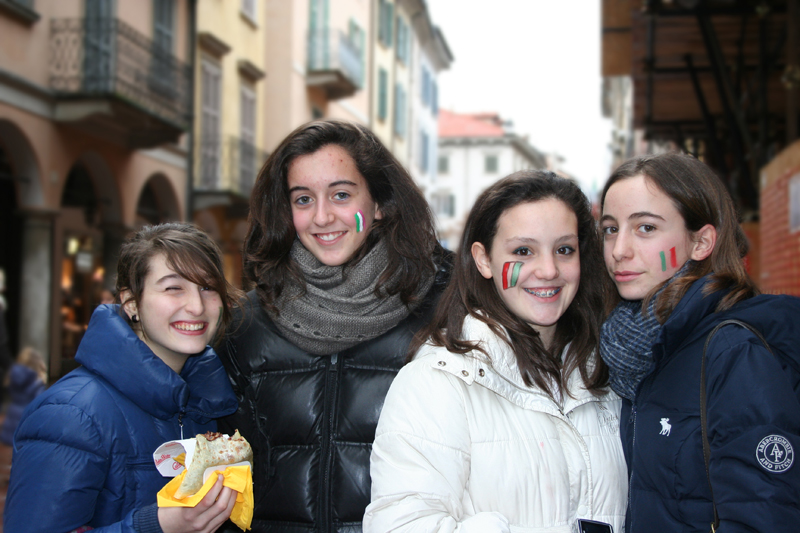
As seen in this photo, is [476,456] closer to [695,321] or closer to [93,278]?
[695,321]

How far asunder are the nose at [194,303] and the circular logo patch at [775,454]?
1.69m

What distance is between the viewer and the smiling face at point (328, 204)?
9.20 feet

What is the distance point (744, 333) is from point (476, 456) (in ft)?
2.51

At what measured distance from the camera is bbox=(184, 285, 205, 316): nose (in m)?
2.56

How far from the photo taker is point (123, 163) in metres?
13.0

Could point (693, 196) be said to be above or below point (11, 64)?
below

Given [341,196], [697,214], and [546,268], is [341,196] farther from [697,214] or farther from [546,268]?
[697,214]

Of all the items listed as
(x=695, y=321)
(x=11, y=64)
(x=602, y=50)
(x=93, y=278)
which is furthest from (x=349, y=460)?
(x=93, y=278)

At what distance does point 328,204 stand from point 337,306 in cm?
38

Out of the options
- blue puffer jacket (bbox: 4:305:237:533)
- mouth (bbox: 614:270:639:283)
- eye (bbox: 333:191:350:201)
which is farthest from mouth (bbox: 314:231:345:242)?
→ mouth (bbox: 614:270:639:283)

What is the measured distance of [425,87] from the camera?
1350 inches

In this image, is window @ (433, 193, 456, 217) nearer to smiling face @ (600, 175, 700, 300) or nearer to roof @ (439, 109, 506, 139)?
roof @ (439, 109, 506, 139)

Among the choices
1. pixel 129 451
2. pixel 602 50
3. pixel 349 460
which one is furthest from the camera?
pixel 602 50

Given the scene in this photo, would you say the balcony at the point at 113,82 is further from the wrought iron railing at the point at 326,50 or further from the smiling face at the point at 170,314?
the smiling face at the point at 170,314
